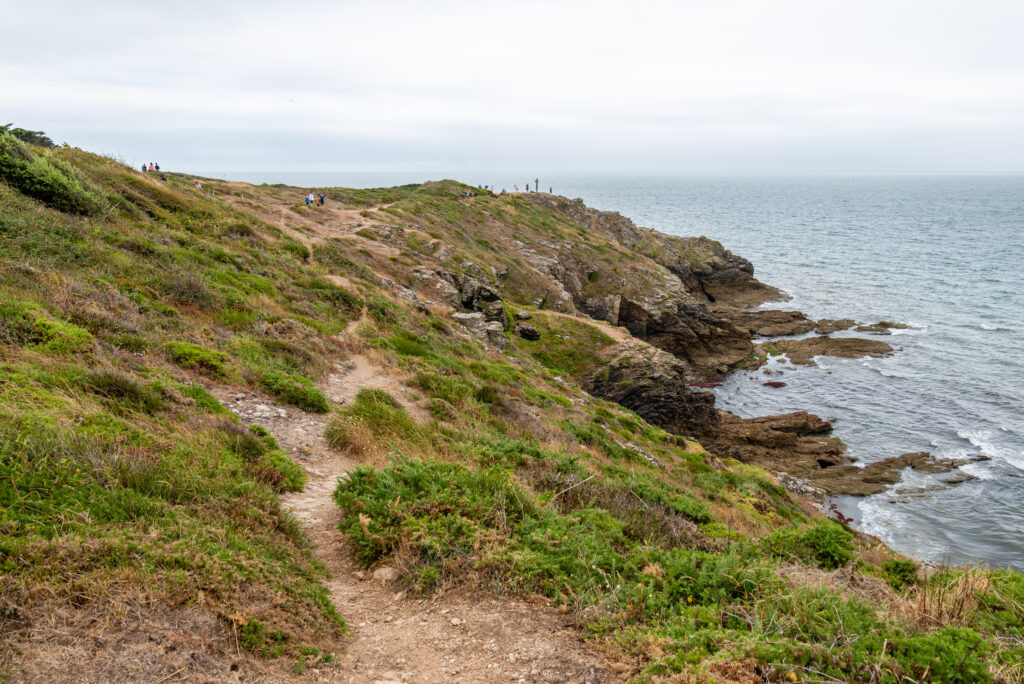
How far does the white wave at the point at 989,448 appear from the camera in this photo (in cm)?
2716

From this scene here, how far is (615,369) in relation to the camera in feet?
99.9

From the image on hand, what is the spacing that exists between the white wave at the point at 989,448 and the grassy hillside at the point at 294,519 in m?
18.3

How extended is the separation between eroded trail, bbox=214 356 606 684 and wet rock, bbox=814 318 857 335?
1987 inches

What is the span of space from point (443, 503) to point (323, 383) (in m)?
6.87

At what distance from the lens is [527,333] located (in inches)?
1246

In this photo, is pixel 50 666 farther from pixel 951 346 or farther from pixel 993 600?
pixel 951 346

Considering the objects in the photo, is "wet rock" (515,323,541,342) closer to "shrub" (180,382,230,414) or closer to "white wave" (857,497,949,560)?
"white wave" (857,497,949,560)

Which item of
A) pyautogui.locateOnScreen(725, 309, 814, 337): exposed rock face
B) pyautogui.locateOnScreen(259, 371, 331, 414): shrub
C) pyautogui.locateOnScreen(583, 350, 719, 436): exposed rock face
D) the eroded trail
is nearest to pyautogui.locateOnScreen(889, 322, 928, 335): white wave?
pyautogui.locateOnScreen(725, 309, 814, 337): exposed rock face

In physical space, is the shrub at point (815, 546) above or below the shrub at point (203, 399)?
below

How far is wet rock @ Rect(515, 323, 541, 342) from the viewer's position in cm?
3164

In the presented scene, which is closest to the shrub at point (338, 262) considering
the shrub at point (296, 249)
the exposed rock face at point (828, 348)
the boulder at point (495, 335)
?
the shrub at point (296, 249)

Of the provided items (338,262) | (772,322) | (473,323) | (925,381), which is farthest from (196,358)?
(772,322)

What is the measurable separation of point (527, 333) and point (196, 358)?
868 inches

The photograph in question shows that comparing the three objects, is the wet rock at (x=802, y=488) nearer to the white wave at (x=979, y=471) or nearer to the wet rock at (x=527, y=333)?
the white wave at (x=979, y=471)
